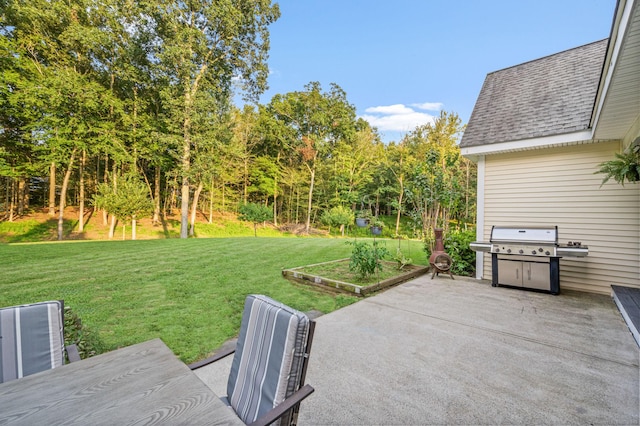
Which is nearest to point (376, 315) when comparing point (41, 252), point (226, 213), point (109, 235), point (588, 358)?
point (588, 358)

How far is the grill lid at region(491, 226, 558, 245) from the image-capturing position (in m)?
4.18

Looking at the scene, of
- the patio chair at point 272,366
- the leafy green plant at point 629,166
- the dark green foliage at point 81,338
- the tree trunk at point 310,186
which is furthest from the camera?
the tree trunk at point 310,186

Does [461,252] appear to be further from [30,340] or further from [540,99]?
[30,340]

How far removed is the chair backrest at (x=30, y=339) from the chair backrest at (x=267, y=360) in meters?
0.88

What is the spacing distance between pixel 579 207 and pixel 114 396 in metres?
6.14

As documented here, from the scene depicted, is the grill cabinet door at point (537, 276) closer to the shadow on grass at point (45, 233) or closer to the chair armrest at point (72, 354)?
the chair armrest at point (72, 354)

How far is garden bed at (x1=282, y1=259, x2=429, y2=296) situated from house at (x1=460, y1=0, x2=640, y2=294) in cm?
149

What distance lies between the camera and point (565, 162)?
4559 millimetres

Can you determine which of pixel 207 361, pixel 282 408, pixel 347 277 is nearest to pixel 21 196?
pixel 347 277

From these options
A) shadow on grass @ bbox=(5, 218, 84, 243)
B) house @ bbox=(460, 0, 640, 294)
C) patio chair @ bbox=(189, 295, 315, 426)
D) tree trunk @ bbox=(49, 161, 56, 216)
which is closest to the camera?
patio chair @ bbox=(189, 295, 315, 426)

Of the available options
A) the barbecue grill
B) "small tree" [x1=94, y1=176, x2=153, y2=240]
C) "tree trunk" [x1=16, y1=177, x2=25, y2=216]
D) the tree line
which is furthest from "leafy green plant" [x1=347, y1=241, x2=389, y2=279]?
"tree trunk" [x1=16, y1=177, x2=25, y2=216]

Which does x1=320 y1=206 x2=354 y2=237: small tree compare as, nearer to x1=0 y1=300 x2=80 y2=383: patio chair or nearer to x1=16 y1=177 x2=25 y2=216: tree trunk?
x1=0 y1=300 x2=80 y2=383: patio chair

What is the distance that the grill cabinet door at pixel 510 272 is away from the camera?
4383 millimetres

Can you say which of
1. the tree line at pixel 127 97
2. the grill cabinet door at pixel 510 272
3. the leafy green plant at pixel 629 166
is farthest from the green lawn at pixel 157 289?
the tree line at pixel 127 97
